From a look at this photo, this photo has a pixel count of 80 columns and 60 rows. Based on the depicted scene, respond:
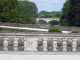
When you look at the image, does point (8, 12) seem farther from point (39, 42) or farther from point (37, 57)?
point (37, 57)

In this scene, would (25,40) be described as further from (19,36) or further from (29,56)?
(29,56)

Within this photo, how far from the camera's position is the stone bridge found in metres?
7.50

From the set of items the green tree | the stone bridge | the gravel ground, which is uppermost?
the green tree

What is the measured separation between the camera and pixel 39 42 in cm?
789

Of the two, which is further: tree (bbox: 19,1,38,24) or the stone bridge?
tree (bbox: 19,1,38,24)

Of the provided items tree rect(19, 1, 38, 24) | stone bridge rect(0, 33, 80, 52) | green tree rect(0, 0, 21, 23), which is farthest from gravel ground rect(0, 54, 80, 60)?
tree rect(19, 1, 38, 24)

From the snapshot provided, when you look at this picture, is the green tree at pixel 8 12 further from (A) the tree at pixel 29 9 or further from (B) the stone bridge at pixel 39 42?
(B) the stone bridge at pixel 39 42

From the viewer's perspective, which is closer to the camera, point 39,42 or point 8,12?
point 39,42

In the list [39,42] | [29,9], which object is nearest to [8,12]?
[39,42]

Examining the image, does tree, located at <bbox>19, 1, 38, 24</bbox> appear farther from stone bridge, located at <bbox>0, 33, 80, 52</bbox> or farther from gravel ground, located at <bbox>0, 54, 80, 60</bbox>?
gravel ground, located at <bbox>0, 54, 80, 60</bbox>

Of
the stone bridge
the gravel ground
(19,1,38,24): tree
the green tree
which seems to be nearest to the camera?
the gravel ground

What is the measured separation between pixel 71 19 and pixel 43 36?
33.1 meters

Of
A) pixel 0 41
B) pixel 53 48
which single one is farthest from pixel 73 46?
pixel 0 41

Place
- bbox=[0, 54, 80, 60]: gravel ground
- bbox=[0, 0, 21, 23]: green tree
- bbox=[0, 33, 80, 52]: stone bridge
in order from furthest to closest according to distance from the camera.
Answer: bbox=[0, 0, 21, 23]: green tree → bbox=[0, 33, 80, 52]: stone bridge → bbox=[0, 54, 80, 60]: gravel ground
